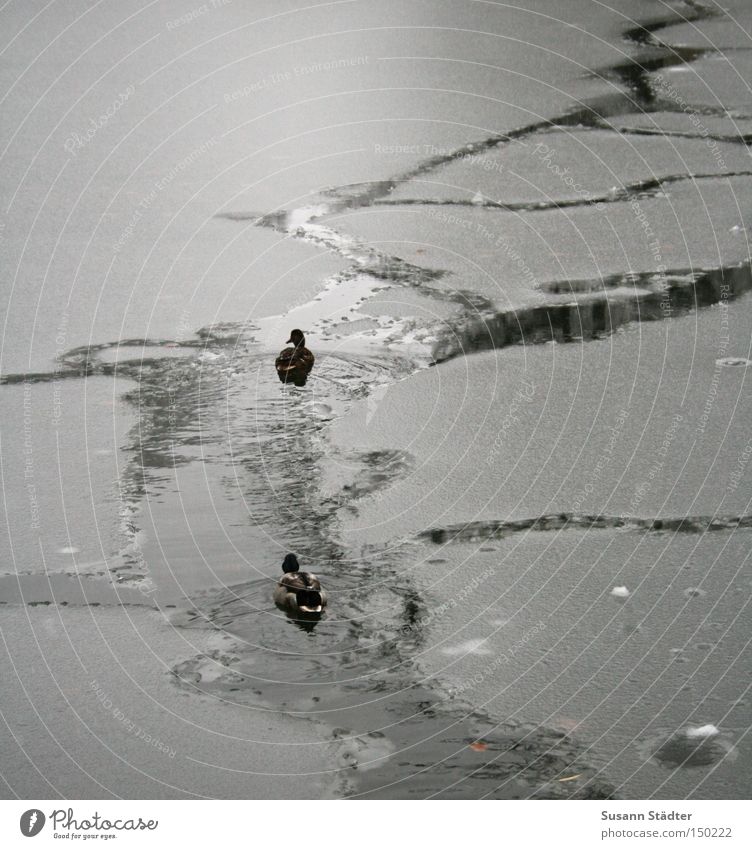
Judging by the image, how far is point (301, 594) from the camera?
3295 mm

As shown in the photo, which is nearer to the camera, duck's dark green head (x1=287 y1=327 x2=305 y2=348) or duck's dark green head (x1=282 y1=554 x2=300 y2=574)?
duck's dark green head (x1=282 y1=554 x2=300 y2=574)

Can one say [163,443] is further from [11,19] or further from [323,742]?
[11,19]

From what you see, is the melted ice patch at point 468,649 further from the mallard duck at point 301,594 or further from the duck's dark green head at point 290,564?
the duck's dark green head at point 290,564

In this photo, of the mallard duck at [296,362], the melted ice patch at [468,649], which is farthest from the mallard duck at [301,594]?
the mallard duck at [296,362]

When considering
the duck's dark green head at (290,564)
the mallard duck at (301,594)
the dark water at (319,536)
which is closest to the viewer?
the dark water at (319,536)

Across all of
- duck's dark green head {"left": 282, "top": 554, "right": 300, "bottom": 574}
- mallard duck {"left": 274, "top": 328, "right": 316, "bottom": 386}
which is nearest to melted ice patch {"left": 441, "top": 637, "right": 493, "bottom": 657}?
duck's dark green head {"left": 282, "top": 554, "right": 300, "bottom": 574}

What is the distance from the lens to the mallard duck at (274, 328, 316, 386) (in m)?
4.43

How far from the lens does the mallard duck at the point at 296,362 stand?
4.43 meters

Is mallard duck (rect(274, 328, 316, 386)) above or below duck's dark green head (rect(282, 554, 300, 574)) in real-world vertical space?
above

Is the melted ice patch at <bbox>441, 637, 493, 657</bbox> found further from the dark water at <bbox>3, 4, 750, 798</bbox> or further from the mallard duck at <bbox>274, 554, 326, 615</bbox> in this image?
the mallard duck at <bbox>274, 554, 326, 615</bbox>

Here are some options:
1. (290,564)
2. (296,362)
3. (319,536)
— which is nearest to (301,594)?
(290,564)

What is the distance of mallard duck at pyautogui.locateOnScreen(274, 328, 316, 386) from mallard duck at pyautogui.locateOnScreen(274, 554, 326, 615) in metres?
1.21

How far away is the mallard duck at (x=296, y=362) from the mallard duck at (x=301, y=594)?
1206 millimetres

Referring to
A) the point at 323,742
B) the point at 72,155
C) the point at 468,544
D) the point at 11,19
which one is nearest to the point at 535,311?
the point at 468,544
